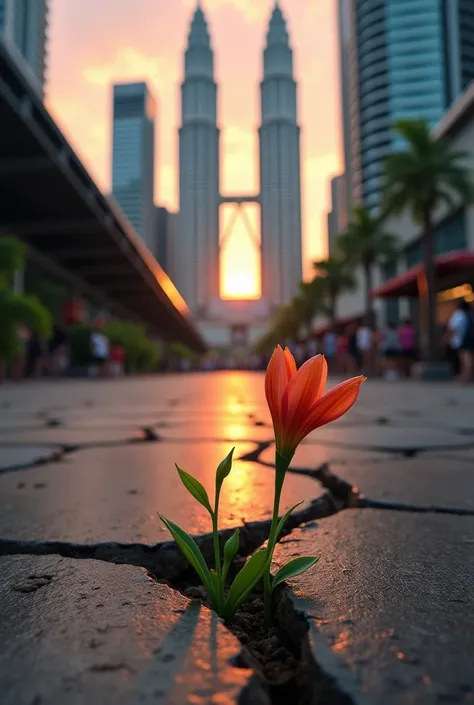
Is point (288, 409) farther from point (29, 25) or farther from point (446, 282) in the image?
point (29, 25)

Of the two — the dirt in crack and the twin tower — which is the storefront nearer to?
the dirt in crack

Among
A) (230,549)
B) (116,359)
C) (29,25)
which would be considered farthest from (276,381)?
(29,25)

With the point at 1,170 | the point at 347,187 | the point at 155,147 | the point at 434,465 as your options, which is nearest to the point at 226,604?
the point at 434,465

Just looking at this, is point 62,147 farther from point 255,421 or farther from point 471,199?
point 255,421

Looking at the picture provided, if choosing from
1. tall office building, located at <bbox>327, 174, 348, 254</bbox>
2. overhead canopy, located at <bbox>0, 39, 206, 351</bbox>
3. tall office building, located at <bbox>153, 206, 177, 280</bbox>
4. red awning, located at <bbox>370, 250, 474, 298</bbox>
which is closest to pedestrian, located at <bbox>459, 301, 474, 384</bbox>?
red awning, located at <bbox>370, 250, 474, 298</bbox>

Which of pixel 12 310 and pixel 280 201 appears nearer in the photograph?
pixel 12 310

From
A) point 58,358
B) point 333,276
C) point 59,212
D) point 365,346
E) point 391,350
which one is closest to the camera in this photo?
point 391,350

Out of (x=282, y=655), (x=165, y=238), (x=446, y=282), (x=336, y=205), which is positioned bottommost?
(x=282, y=655)
